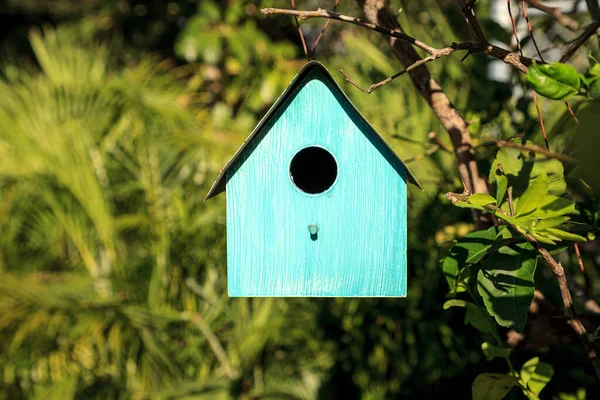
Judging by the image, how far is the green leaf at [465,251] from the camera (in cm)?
85

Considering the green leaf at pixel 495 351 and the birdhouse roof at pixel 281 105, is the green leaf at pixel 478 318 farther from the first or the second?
the birdhouse roof at pixel 281 105

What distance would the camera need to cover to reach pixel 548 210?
75 cm

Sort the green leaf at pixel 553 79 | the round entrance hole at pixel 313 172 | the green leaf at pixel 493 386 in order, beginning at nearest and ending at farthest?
the green leaf at pixel 553 79 < the green leaf at pixel 493 386 < the round entrance hole at pixel 313 172

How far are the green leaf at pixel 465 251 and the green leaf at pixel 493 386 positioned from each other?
0.15 meters

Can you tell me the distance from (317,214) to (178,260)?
1299 mm

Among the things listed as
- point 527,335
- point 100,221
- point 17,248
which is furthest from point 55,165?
point 527,335

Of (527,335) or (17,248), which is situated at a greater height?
(17,248)

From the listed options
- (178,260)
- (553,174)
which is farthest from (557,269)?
(178,260)

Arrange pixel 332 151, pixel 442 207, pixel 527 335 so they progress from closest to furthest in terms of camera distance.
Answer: pixel 332 151 → pixel 527 335 → pixel 442 207

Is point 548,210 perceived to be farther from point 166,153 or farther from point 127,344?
point 166,153

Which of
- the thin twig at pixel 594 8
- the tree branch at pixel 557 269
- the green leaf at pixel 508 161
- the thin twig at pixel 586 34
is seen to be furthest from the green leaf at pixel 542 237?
the thin twig at pixel 594 8

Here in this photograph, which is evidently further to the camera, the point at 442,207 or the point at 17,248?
the point at 17,248

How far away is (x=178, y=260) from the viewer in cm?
218

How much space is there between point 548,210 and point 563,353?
78 cm
